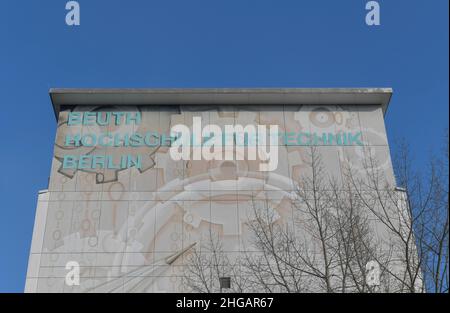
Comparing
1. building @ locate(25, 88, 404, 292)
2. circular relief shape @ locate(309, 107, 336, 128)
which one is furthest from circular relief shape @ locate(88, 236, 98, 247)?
circular relief shape @ locate(309, 107, 336, 128)

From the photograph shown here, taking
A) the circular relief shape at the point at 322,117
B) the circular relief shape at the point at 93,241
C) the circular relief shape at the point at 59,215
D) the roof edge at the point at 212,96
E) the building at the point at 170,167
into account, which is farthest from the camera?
the circular relief shape at the point at 322,117

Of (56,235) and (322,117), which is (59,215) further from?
(322,117)

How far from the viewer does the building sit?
63.5 feet

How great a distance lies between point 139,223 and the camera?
20.0 meters

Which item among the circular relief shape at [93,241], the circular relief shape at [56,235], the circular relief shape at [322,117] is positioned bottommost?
the circular relief shape at [93,241]

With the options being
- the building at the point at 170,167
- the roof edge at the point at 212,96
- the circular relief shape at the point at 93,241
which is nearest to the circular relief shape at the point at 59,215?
the building at the point at 170,167

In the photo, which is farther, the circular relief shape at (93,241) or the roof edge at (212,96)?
the roof edge at (212,96)

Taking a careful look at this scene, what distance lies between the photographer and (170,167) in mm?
21281

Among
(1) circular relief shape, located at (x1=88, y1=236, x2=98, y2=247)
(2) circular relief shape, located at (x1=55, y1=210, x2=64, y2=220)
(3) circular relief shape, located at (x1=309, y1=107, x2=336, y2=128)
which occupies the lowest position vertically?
(1) circular relief shape, located at (x1=88, y1=236, x2=98, y2=247)

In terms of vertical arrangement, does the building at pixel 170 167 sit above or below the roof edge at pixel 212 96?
below

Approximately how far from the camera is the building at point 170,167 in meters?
19.3

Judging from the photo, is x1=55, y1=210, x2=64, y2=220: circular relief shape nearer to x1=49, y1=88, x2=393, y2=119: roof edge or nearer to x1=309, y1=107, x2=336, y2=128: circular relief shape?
x1=49, y1=88, x2=393, y2=119: roof edge

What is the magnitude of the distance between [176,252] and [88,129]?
7.21 metres

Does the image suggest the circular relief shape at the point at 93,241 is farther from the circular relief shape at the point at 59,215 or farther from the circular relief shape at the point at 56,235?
the circular relief shape at the point at 59,215
